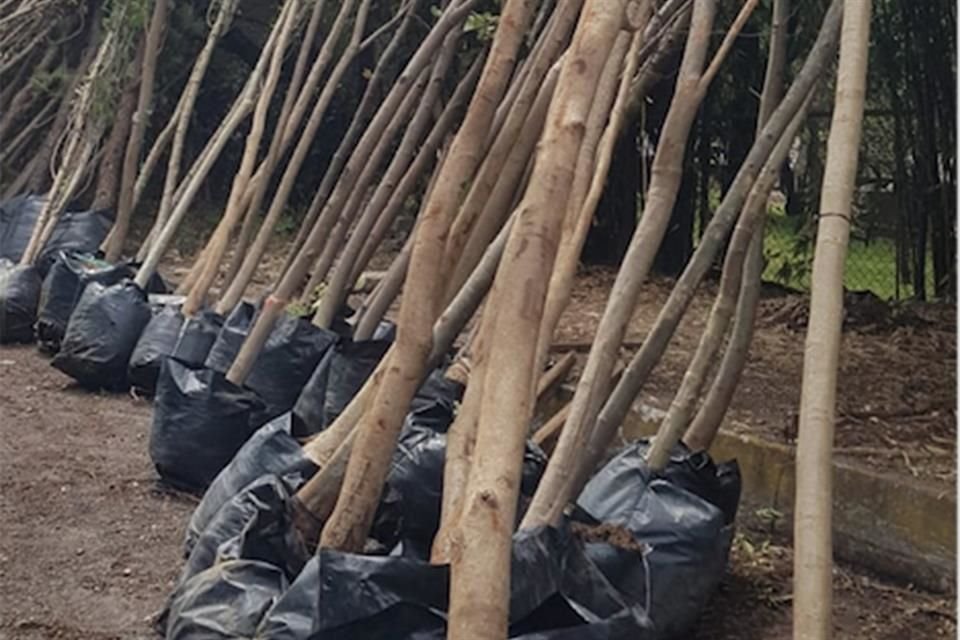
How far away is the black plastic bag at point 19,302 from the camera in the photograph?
6.20 metres

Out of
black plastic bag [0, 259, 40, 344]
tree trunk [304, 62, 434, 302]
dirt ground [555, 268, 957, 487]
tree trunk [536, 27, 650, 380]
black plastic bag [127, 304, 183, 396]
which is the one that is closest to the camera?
tree trunk [536, 27, 650, 380]

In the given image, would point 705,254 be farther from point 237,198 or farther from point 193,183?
point 193,183

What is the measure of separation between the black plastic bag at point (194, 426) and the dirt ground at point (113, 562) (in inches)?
3.8

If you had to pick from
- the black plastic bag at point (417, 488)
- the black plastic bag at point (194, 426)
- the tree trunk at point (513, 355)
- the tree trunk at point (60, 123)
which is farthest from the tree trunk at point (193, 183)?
the tree trunk at point (513, 355)

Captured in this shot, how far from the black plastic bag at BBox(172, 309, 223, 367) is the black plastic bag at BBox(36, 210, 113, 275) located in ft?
6.52

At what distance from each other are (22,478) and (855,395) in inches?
108

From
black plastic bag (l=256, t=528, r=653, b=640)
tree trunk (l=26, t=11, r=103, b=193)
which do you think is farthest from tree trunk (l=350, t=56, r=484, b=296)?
tree trunk (l=26, t=11, r=103, b=193)

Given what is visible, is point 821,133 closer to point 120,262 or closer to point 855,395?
point 855,395

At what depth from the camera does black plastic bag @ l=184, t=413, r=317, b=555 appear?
130 inches

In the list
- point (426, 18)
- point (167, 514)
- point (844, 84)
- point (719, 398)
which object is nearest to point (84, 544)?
point (167, 514)

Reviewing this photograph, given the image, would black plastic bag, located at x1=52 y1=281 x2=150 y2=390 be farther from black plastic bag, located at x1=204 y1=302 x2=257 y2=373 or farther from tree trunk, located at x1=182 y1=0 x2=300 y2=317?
black plastic bag, located at x1=204 y1=302 x2=257 y2=373

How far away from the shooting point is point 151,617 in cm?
311

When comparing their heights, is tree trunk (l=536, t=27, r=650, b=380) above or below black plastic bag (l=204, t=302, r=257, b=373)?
above

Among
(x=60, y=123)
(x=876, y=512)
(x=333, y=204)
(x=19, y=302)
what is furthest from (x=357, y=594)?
(x=60, y=123)
